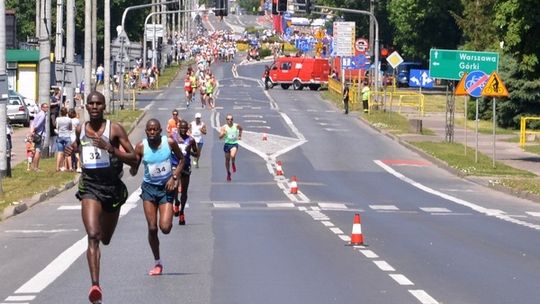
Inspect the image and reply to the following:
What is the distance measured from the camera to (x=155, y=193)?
15.7 meters

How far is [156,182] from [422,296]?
379 cm

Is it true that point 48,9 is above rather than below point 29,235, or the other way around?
above

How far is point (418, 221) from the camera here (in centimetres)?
2505

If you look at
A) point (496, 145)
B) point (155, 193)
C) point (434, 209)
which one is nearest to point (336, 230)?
point (155, 193)

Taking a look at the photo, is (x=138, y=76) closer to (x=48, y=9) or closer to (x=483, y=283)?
(x=48, y=9)

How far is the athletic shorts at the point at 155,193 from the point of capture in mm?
15680

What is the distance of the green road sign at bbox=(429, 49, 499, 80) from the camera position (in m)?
48.3

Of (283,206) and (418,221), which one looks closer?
(418,221)

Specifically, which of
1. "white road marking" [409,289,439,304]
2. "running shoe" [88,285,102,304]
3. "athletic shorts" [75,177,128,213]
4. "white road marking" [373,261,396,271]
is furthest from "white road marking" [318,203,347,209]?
"running shoe" [88,285,102,304]

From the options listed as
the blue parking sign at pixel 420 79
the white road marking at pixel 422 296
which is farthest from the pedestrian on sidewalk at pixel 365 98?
the white road marking at pixel 422 296

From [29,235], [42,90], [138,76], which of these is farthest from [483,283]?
[138,76]

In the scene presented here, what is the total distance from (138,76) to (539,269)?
80547 mm

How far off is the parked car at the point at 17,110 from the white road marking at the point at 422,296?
45.9 metres

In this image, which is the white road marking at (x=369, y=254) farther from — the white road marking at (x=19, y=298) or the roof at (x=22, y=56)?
the roof at (x=22, y=56)
